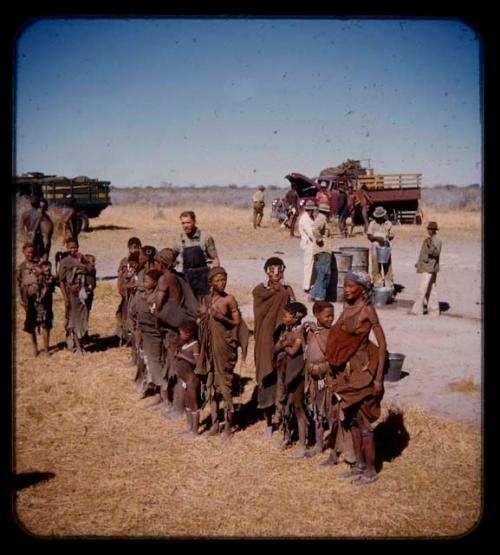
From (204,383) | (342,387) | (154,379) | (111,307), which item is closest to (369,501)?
(342,387)

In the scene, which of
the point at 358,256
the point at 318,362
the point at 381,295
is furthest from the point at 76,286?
the point at 381,295

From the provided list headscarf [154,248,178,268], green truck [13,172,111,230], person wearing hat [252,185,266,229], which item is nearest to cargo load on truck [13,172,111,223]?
green truck [13,172,111,230]

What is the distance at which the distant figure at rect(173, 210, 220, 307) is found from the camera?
7781mm

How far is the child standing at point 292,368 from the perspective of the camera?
5883mm

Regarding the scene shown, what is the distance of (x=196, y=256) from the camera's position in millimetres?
7805

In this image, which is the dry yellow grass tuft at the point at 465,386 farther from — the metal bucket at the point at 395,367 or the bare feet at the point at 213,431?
the bare feet at the point at 213,431

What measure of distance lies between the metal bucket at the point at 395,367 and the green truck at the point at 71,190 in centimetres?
1834

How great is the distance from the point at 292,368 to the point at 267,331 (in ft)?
1.55

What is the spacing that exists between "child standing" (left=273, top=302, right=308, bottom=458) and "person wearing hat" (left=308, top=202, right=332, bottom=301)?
20.4 feet

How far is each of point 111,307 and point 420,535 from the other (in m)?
9.08

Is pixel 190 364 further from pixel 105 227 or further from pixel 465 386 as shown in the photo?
pixel 105 227

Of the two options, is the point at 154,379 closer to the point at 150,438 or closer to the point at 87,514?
the point at 150,438

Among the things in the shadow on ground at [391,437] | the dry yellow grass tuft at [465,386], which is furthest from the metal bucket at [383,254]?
the shadow on ground at [391,437]
